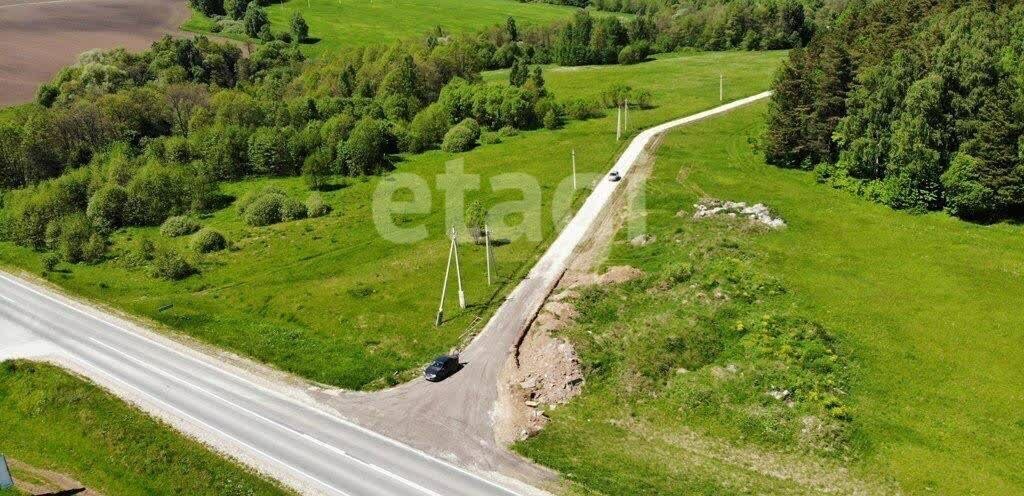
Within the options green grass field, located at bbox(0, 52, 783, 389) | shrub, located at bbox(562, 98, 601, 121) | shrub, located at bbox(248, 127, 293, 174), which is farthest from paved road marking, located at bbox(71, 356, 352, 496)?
shrub, located at bbox(562, 98, 601, 121)

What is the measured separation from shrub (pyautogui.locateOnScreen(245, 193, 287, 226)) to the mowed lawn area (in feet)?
157

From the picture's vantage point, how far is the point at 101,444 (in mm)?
47188

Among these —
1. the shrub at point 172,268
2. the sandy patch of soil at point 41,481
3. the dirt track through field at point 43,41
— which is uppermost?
the dirt track through field at point 43,41

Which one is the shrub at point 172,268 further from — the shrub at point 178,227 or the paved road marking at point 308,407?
the shrub at point 178,227

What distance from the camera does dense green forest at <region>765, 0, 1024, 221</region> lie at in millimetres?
70500

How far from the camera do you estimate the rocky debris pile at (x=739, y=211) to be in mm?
74125

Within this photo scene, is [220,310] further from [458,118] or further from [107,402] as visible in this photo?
[458,118]

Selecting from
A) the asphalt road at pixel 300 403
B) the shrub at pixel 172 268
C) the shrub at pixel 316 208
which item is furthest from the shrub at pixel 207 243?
the asphalt road at pixel 300 403

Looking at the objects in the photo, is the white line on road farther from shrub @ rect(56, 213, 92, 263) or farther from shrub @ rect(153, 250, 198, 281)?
shrub @ rect(56, 213, 92, 263)

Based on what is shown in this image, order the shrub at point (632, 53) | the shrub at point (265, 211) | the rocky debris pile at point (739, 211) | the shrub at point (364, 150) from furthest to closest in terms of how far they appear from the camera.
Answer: the shrub at point (632, 53) < the shrub at point (364, 150) < the shrub at point (265, 211) < the rocky debris pile at point (739, 211)

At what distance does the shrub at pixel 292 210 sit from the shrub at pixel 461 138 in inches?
1220

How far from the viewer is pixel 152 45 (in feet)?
576

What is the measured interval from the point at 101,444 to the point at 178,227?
51.9 meters

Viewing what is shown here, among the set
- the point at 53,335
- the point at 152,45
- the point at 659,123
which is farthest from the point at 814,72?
the point at 152,45
